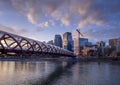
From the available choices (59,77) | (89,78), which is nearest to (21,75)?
(59,77)

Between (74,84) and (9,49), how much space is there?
22.4m

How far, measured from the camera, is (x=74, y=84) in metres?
50.0

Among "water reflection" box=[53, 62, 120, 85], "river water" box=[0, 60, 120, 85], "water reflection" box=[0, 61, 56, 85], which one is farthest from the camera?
"water reflection" box=[0, 61, 56, 85]

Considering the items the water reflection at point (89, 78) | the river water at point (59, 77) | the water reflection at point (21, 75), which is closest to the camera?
the water reflection at point (89, 78)

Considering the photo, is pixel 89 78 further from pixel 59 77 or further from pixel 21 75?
pixel 21 75

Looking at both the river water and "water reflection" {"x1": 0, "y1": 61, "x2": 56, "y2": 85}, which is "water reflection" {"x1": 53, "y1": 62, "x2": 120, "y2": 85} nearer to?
the river water

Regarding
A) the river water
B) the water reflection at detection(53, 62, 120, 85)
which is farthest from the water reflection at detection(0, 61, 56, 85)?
the water reflection at detection(53, 62, 120, 85)

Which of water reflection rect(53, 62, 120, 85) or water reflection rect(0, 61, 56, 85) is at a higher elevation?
water reflection rect(0, 61, 56, 85)

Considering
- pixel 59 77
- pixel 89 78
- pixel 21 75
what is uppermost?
pixel 21 75

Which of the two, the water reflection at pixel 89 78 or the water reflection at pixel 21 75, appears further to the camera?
the water reflection at pixel 21 75

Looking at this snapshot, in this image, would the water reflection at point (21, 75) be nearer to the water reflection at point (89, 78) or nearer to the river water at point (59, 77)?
the river water at point (59, 77)

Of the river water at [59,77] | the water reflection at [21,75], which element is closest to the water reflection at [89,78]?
the river water at [59,77]

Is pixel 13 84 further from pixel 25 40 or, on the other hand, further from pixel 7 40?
pixel 7 40

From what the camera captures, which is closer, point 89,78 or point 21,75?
point 89,78
